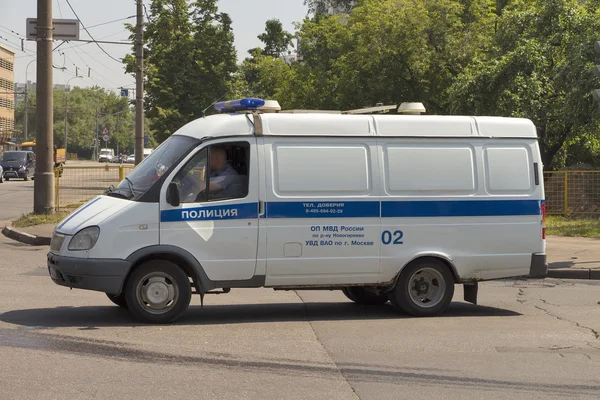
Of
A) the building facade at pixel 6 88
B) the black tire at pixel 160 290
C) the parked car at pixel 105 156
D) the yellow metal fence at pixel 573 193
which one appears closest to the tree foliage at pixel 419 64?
the yellow metal fence at pixel 573 193

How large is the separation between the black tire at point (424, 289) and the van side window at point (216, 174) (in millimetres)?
2112

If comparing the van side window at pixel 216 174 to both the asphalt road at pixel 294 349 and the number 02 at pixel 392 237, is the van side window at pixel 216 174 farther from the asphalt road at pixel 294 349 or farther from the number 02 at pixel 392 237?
the number 02 at pixel 392 237

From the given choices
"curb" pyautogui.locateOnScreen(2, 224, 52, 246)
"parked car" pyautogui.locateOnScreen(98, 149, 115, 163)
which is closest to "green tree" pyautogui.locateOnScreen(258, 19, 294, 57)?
"parked car" pyautogui.locateOnScreen(98, 149, 115, 163)

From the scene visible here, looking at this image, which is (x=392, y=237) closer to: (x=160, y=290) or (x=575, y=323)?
(x=575, y=323)

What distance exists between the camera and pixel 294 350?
27.1 ft

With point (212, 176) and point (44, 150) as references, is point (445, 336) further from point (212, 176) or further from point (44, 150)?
point (44, 150)

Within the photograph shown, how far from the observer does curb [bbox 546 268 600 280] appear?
49.3 ft

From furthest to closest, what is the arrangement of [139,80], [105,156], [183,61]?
[105,156] → [183,61] → [139,80]

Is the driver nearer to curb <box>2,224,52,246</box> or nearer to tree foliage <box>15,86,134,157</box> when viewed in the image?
curb <box>2,224,52,246</box>

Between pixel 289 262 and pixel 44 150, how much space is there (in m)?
12.7

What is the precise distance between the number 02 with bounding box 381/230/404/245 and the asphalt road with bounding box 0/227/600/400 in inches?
34.5

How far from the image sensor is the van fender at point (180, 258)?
937cm

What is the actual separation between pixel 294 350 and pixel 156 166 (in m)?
2.75

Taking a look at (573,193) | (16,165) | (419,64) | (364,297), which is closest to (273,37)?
(16,165)
